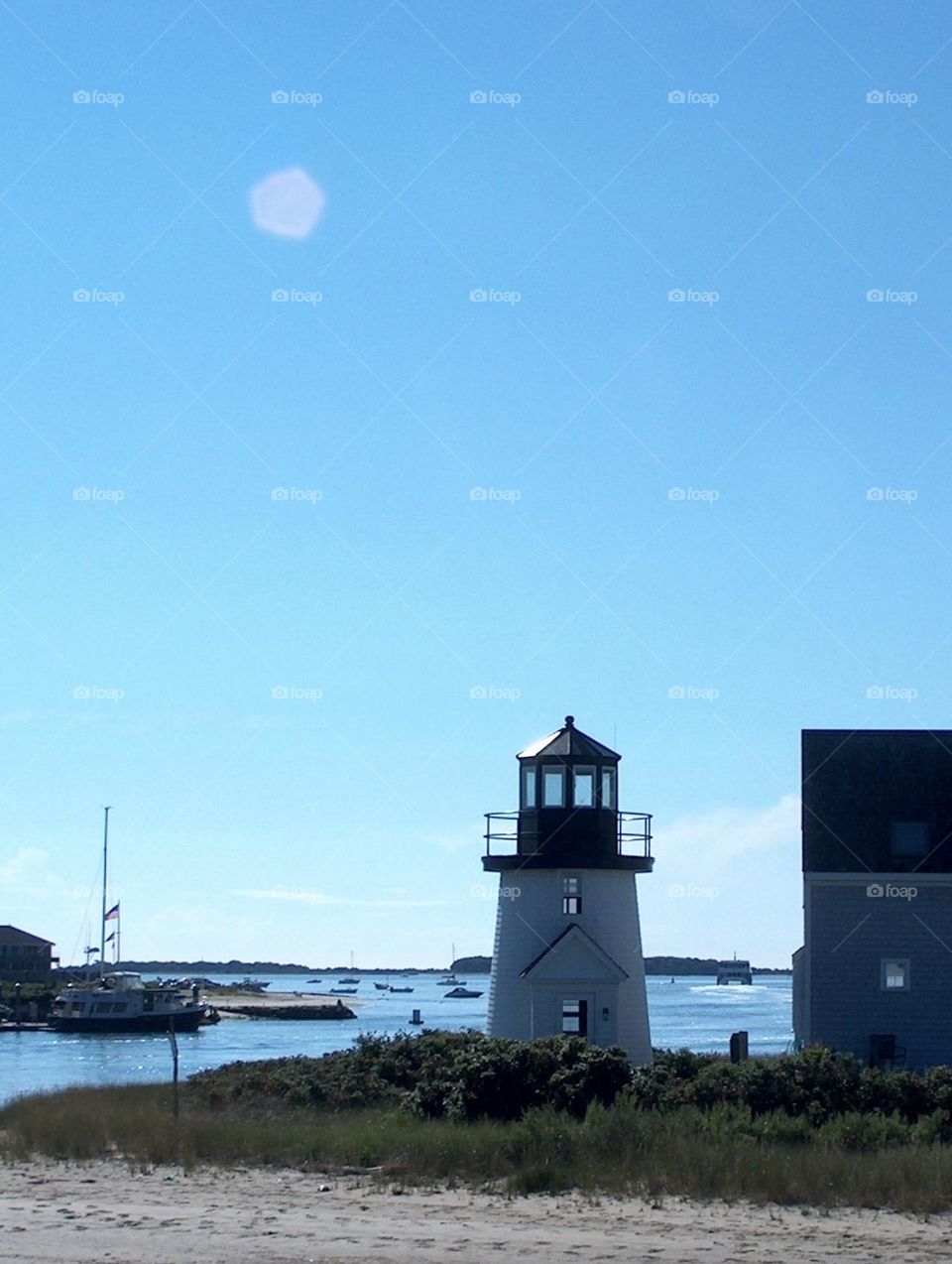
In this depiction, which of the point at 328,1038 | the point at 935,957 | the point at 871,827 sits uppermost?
the point at 871,827

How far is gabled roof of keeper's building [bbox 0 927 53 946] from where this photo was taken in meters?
142

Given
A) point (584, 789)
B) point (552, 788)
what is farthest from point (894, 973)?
point (552, 788)

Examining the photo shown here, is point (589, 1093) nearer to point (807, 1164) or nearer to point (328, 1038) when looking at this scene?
point (807, 1164)

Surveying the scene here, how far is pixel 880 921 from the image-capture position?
31266 millimetres

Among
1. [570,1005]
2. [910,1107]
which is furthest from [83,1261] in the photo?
[570,1005]

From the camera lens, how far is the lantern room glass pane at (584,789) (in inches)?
1217

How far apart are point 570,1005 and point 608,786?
4.12m

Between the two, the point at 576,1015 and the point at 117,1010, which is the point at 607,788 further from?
the point at 117,1010

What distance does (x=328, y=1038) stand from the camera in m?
97.8

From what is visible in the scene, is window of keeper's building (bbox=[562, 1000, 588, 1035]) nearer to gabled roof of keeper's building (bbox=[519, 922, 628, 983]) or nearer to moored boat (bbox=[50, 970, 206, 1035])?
gabled roof of keeper's building (bbox=[519, 922, 628, 983])

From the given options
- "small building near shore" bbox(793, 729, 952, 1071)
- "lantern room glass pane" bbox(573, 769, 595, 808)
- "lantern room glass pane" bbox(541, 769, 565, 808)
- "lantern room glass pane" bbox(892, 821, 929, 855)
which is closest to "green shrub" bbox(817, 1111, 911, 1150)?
"small building near shore" bbox(793, 729, 952, 1071)

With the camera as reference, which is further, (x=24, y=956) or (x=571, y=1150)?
(x=24, y=956)

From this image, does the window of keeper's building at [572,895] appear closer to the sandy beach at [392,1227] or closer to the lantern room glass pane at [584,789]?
the lantern room glass pane at [584,789]

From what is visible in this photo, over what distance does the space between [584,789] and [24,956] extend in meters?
122
